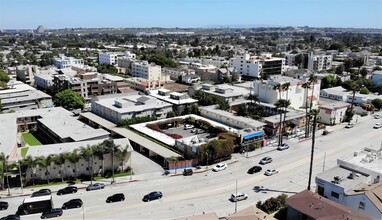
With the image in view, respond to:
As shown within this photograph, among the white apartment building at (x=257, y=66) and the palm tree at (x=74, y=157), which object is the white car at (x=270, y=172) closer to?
the palm tree at (x=74, y=157)

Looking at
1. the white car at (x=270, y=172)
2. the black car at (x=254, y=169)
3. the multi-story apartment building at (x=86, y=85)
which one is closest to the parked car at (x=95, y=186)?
the black car at (x=254, y=169)

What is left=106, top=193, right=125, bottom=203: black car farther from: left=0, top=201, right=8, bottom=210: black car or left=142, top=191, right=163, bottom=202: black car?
left=0, top=201, right=8, bottom=210: black car

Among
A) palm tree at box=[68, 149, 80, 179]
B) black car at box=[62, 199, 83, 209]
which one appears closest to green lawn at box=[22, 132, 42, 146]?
palm tree at box=[68, 149, 80, 179]

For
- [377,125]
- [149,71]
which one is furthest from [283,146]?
[149,71]

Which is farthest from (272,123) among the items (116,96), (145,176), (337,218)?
(116,96)

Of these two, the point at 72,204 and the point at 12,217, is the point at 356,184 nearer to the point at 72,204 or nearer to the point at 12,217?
the point at 72,204
